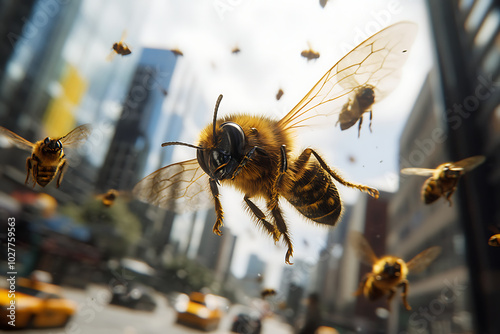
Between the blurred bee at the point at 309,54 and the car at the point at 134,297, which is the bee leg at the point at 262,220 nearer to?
the blurred bee at the point at 309,54

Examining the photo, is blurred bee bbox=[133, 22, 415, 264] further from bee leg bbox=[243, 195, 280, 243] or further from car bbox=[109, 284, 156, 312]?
car bbox=[109, 284, 156, 312]

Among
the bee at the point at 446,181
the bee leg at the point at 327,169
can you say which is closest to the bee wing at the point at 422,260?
the bee at the point at 446,181

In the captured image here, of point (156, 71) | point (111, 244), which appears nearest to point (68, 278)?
point (111, 244)

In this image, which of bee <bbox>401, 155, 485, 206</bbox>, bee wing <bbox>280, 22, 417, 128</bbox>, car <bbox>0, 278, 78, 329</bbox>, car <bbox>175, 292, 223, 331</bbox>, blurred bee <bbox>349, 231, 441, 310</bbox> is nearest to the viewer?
bee wing <bbox>280, 22, 417, 128</bbox>

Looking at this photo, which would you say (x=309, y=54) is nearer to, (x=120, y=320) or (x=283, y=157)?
(x=283, y=157)

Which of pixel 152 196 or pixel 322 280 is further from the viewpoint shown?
pixel 322 280

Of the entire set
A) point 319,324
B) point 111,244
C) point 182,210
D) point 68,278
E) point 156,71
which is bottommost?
point 68,278

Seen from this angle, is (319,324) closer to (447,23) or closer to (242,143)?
(242,143)

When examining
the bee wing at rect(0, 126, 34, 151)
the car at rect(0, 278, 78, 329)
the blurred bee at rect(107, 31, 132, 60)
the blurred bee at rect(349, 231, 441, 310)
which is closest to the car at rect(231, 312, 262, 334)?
the blurred bee at rect(349, 231, 441, 310)
